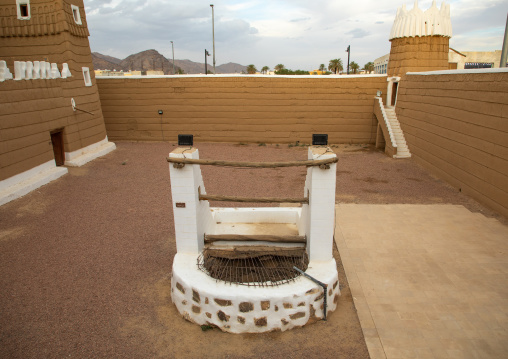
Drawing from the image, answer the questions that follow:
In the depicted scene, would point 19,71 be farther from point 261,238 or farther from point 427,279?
point 427,279

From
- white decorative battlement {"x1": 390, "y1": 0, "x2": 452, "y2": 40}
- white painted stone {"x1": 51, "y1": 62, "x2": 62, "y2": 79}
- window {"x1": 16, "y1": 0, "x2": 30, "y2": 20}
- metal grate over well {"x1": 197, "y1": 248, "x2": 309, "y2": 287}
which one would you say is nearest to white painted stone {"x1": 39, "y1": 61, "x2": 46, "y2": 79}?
white painted stone {"x1": 51, "y1": 62, "x2": 62, "y2": 79}

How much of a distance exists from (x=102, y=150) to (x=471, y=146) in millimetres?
14759

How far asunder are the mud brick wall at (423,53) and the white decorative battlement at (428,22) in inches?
9.2

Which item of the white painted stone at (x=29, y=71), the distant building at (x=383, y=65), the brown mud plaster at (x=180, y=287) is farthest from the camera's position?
the distant building at (x=383, y=65)

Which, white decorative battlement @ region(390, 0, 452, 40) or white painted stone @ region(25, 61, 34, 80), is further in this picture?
white decorative battlement @ region(390, 0, 452, 40)

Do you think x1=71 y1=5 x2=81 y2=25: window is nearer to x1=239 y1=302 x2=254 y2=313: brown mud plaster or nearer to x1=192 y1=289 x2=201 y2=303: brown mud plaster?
x1=192 y1=289 x2=201 y2=303: brown mud plaster

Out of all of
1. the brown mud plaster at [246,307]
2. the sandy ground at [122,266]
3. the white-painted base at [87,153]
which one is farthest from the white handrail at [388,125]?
the white-painted base at [87,153]

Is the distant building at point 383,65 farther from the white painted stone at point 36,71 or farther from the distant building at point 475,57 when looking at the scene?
the white painted stone at point 36,71

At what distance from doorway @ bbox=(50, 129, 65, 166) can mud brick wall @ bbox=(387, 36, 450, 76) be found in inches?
631

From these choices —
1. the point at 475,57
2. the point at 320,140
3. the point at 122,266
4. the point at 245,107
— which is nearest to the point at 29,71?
the point at 122,266

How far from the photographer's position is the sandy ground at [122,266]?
4793 mm

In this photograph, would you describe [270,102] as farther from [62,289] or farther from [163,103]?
[62,289]

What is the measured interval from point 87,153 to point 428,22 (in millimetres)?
17156

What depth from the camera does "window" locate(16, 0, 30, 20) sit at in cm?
1368
